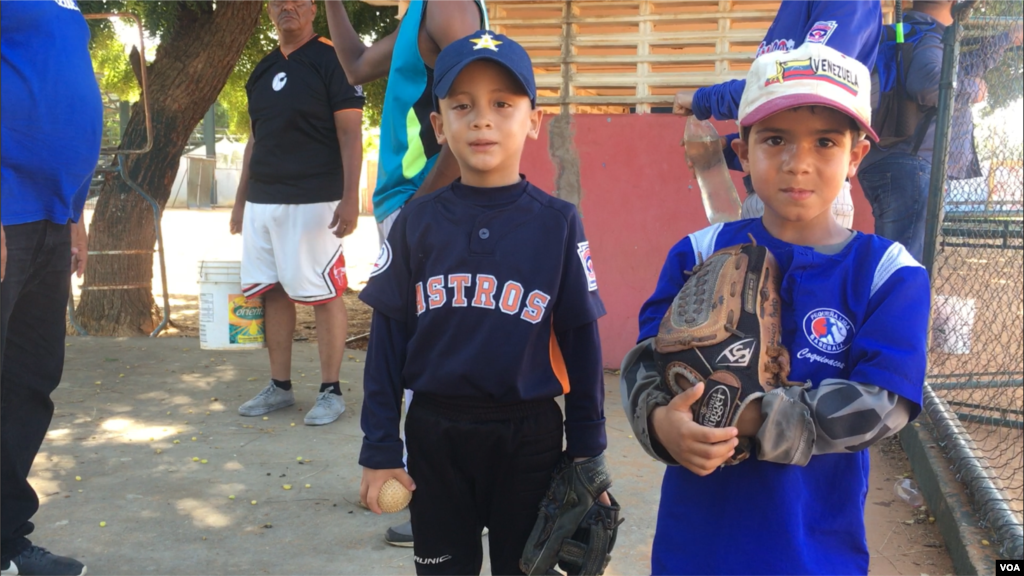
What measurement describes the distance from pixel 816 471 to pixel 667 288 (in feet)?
1.59

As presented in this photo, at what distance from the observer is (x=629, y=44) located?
18.8ft

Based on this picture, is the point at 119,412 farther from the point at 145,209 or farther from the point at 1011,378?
the point at 1011,378

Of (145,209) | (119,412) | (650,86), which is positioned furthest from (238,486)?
(145,209)

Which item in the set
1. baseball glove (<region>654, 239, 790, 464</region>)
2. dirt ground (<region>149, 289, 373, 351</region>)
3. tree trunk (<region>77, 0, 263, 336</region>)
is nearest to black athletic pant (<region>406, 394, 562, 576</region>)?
baseball glove (<region>654, 239, 790, 464</region>)

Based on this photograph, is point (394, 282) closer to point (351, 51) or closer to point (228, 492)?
point (351, 51)

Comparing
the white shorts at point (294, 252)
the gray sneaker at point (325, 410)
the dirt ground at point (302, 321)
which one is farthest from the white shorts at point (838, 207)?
the dirt ground at point (302, 321)

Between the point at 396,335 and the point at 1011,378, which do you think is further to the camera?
the point at 1011,378

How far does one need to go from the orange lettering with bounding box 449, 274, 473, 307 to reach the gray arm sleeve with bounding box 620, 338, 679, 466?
468 mm

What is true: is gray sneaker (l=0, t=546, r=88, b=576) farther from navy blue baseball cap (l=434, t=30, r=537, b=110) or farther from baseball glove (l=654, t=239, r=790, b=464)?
baseball glove (l=654, t=239, r=790, b=464)

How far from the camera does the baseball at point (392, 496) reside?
2109 mm

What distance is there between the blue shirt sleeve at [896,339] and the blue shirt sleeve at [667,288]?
389mm

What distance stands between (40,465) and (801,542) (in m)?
3.55

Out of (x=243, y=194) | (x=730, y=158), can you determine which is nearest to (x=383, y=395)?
(x=730, y=158)

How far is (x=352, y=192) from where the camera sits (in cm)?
429
